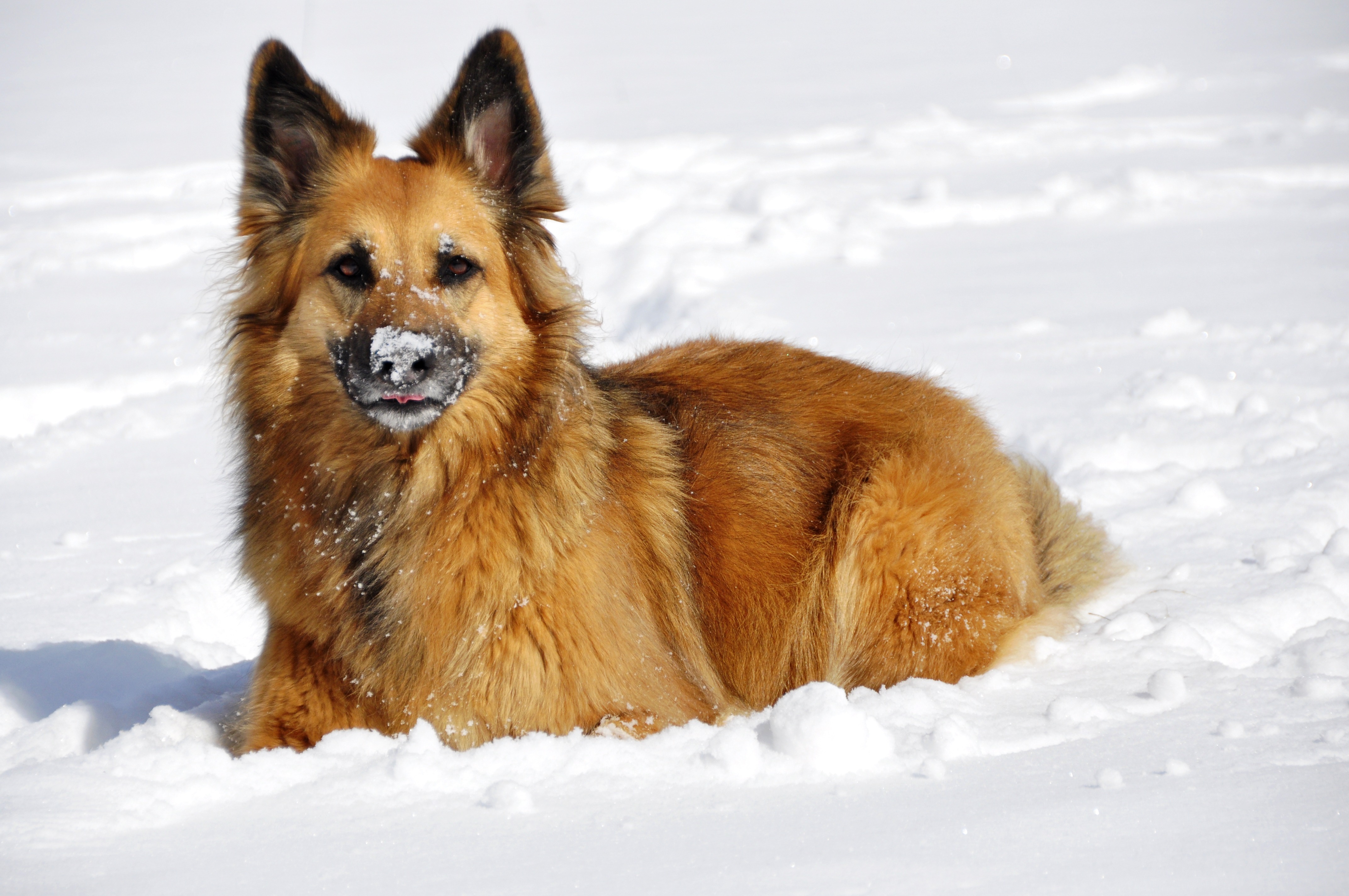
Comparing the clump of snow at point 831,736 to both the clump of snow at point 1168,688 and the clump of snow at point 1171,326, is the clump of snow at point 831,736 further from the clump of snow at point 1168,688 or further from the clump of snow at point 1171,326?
the clump of snow at point 1171,326

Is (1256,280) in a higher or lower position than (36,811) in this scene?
higher

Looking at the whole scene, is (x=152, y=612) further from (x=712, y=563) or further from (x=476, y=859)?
(x=476, y=859)

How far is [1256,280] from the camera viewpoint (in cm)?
798

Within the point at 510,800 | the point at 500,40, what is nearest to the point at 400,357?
the point at 500,40

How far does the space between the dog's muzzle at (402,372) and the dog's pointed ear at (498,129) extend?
612 millimetres

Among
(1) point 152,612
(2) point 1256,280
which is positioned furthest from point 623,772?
(2) point 1256,280

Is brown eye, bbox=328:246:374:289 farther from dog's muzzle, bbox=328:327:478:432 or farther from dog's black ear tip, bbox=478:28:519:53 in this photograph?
dog's black ear tip, bbox=478:28:519:53

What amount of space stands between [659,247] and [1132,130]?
22.0 ft

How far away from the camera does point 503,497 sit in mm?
3029

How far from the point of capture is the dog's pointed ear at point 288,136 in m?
3.11

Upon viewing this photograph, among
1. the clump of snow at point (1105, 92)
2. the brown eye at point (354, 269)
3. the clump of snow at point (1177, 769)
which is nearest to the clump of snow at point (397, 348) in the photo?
the brown eye at point (354, 269)

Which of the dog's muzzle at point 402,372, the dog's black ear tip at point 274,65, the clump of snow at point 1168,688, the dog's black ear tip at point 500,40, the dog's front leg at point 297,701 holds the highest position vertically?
the dog's black ear tip at point 500,40

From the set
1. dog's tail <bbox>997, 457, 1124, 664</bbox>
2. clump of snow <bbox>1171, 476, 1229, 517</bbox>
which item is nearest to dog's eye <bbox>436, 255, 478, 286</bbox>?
dog's tail <bbox>997, 457, 1124, 664</bbox>

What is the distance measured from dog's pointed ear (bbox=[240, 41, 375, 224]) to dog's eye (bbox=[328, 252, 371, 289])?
0.32m
